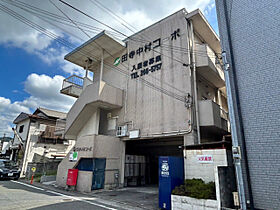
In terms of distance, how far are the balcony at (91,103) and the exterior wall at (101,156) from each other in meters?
2.29

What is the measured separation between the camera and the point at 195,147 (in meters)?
8.34

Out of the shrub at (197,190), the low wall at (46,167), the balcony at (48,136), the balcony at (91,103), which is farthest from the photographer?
the balcony at (48,136)

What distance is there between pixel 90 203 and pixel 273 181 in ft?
25.1

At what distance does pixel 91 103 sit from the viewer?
13.5m

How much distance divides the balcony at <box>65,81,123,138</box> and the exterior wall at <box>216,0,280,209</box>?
8.46 metres

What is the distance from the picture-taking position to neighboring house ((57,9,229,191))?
1118cm

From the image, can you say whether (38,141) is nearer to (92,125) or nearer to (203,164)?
(92,125)

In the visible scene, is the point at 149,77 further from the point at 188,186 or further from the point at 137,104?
the point at 188,186

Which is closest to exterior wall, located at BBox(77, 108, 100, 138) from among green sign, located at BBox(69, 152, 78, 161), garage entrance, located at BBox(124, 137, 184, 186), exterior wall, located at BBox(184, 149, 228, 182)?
green sign, located at BBox(69, 152, 78, 161)

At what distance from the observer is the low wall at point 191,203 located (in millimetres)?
6125

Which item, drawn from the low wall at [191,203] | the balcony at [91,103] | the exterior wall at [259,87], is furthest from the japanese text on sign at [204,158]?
the balcony at [91,103]

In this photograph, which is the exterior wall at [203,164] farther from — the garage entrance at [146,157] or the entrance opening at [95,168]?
the entrance opening at [95,168]

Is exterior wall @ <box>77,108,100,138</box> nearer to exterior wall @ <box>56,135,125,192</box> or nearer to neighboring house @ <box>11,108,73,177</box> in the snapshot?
exterior wall @ <box>56,135,125,192</box>

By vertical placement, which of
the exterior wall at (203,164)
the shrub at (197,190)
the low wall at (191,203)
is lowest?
the low wall at (191,203)
